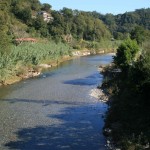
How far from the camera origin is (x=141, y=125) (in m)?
20.8

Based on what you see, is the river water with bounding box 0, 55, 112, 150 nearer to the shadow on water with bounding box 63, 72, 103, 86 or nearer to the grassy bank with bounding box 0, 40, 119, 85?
the shadow on water with bounding box 63, 72, 103, 86

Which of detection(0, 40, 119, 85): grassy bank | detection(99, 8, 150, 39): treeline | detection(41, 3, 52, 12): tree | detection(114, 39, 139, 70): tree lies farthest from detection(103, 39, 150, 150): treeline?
detection(99, 8, 150, 39): treeline

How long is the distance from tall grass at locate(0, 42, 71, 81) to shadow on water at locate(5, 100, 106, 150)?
50.8ft

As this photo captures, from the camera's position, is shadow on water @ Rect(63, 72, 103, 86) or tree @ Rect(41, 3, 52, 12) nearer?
shadow on water @ Rect(63, 72, 103, 86)

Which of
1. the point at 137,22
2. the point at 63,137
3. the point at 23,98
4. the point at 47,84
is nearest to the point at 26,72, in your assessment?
the point at 47,84

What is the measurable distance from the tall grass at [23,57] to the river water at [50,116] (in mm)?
2244

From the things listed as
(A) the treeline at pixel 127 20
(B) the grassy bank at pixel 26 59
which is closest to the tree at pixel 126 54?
(B) the grassy bank at pixel 26 59

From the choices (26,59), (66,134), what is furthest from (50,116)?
(26,59)

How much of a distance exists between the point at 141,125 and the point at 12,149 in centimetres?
759

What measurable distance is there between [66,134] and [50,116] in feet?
15.2

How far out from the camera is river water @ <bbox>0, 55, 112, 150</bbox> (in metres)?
21.0

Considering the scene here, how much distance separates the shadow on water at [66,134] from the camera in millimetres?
20391

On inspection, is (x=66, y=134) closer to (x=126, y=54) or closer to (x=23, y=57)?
(x=126, y=54)

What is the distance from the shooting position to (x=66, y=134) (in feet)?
74.1
